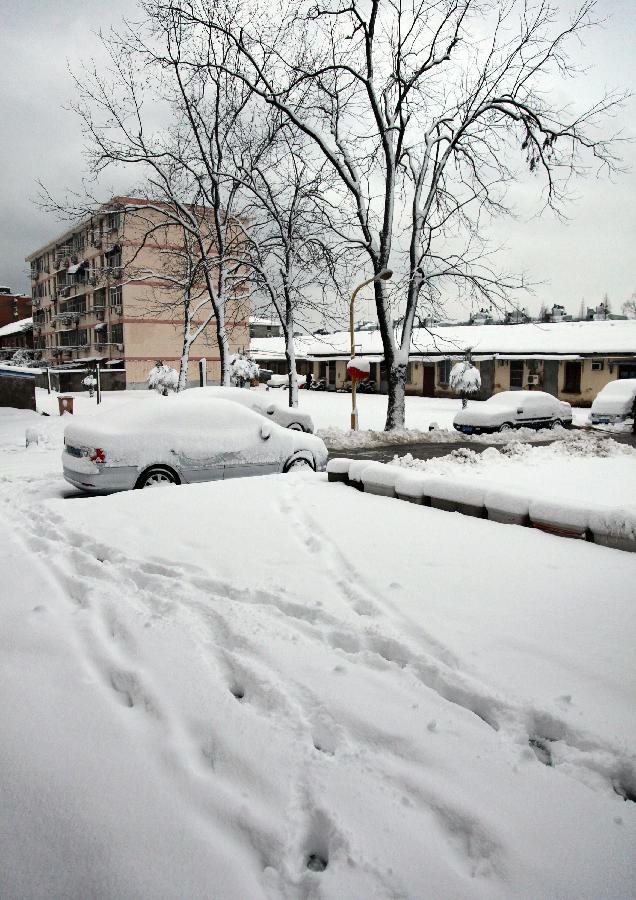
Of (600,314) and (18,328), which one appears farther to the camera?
(18,328)

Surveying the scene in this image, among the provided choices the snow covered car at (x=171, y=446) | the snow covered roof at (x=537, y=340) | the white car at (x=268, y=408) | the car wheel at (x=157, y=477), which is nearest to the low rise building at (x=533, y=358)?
the snow covered roof at (x=537, y=340)

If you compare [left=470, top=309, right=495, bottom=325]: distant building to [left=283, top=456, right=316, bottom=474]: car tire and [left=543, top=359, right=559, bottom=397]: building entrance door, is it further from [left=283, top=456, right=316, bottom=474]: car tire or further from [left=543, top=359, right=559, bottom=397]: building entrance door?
[left=283, top=456, right=316, bottom=474]: car tire

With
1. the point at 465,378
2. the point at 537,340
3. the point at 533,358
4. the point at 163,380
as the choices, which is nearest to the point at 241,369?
the point at 163,380

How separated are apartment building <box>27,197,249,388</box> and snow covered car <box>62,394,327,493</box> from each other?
32.5m

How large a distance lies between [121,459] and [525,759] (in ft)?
22.9

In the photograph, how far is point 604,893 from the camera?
1.87 m

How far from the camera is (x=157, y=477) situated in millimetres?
8547

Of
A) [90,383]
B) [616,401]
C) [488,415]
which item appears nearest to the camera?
[488,415]

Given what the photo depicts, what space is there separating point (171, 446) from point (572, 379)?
29263 mm

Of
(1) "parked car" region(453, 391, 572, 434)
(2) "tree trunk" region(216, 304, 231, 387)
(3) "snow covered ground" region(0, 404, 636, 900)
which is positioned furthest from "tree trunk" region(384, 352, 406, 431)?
(3) "snow covered ground" region(0, 404, 636, 900)

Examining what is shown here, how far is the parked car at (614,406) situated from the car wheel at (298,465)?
1776 centimetres

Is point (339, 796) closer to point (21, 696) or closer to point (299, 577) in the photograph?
point (21, 696)

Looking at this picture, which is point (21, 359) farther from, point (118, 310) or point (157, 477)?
point (157, 477)

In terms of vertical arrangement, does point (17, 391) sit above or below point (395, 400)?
above
